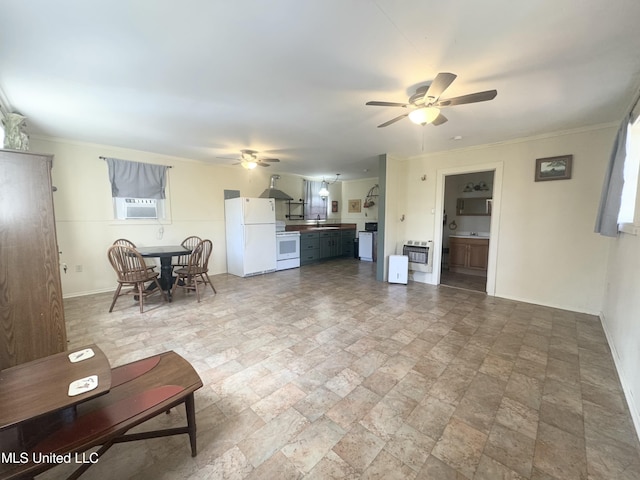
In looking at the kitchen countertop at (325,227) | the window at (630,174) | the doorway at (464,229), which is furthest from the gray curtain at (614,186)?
the kitchen countertop at (325,227)

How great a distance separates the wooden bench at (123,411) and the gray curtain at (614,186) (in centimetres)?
390

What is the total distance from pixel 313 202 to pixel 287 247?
2.10 meters

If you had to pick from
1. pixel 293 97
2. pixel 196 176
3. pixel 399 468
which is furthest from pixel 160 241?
pixel 399 468

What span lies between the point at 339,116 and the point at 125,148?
382cm

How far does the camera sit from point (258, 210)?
5.30 meters

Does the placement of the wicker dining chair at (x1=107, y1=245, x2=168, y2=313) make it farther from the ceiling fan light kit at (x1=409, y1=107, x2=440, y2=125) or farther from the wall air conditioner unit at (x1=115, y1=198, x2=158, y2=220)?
the ceiling fan light kit at (x1=409, y1=107, x2=440, y2=125)

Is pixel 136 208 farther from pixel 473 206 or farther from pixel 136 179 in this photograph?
pixel 473 206

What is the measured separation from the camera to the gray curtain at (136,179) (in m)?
4.23

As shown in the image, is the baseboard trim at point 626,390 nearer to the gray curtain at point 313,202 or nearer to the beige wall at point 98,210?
the beige wall at point 98,210

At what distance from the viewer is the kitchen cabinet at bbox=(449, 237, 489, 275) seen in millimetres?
5281

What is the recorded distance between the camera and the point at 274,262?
574cm

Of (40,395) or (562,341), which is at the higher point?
(40,395)

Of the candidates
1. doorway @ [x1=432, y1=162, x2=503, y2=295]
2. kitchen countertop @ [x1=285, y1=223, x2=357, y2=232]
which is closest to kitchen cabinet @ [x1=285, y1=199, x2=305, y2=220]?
kitchen countertop @ [x1=285, y1=223, x2=357, y2=232]

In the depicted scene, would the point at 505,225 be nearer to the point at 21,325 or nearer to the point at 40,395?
the point at 40,395
